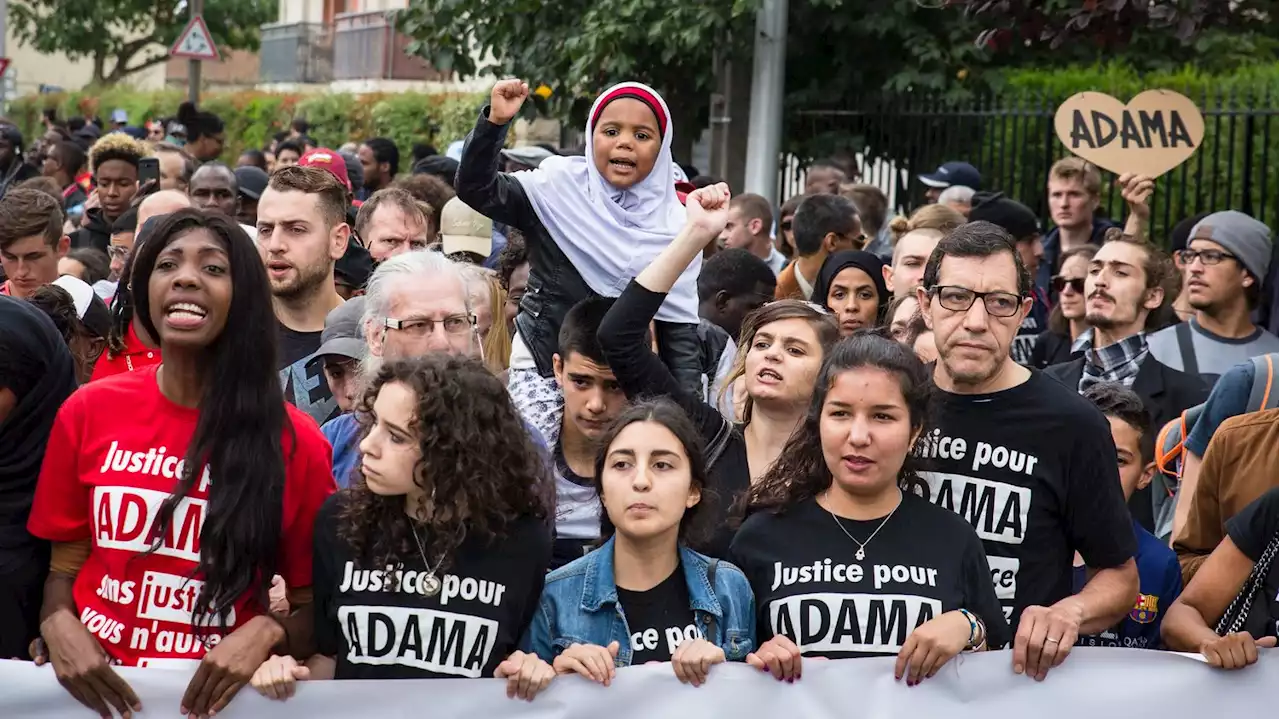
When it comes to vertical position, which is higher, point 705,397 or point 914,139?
point 914,139

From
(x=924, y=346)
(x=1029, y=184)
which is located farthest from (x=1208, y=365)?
(x=1029, y=184)

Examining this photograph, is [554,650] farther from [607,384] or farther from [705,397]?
[705,397]

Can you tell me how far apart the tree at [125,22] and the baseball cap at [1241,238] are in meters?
39.3

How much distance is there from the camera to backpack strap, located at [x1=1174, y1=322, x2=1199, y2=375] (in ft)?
23.3

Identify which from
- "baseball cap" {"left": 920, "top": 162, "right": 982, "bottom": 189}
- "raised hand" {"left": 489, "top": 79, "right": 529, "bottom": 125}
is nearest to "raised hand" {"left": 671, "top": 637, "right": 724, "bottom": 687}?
"raised hand" {"left": 489, "top": 79, "right": 529, "bottom": 125}

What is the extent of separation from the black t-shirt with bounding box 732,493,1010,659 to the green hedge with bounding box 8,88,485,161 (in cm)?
1543

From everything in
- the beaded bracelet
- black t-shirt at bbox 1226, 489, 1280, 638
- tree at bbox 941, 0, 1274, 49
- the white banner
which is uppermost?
tree at bbox 941, 0, 1274, 49

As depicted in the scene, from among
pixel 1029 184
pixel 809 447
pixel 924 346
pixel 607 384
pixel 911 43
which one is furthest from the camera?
pixel 911 43

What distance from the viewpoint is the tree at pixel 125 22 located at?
146ft

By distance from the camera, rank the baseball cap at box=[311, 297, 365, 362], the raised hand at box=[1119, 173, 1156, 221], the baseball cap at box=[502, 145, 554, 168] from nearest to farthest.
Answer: the baseball cap at box=[311, 297, 365, 362] < the raised hand at box=[1119, 173, 1156, 221] < the baseball cap at box=[502, 145, 554, 168]

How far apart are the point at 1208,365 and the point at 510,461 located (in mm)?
3896

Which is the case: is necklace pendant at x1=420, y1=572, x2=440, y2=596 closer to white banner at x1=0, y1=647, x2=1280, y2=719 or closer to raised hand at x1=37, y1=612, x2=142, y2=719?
white banner at x1=0, y1=647, x2=1280, y2=719

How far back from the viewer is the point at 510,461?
4.17m

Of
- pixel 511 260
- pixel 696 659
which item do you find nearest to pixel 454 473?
pixel 696 659
